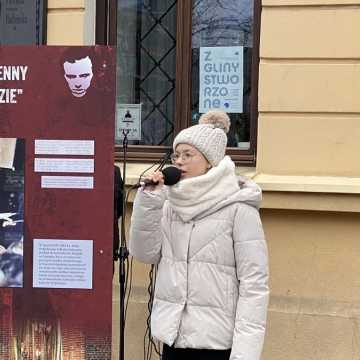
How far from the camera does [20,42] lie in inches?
219

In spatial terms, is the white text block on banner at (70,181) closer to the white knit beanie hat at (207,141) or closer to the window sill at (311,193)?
the white knit beanie hat at (207,141)

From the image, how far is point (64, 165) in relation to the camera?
332 cm

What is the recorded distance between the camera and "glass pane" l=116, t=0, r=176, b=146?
18.8 ft

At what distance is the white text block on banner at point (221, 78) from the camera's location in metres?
5.56

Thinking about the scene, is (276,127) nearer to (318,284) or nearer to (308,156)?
(308,156)

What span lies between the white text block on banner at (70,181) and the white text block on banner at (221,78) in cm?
245

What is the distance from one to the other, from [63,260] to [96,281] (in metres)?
0.19

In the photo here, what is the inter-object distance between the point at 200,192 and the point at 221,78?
2.72 metres

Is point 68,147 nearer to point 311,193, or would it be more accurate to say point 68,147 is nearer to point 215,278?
point 215,278

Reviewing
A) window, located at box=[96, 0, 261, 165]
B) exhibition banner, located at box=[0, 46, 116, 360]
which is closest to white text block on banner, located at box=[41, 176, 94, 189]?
exhibition banner, located at box=[0, 46, 116, 360]

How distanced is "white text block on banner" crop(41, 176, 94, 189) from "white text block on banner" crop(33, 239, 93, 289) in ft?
0.86

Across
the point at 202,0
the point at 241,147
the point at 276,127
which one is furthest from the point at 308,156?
the point at 202,0

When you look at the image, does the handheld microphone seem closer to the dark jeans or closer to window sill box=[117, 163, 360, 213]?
the dark jeans

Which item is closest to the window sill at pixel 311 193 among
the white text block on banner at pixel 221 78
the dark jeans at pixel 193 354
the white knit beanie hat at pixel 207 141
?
the white text block on banner at pixel 221 78
